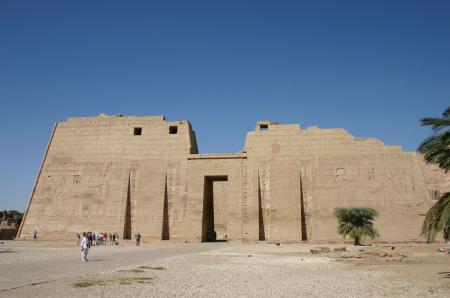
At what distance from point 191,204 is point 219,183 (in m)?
9.87

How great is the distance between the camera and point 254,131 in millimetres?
30906

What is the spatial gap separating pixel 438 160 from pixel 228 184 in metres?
21.3

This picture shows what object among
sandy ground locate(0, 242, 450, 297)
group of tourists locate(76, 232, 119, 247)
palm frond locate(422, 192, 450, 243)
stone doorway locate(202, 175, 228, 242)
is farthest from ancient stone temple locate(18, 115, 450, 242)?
palm frond locate(422, 192, 450, 243)

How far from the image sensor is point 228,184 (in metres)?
30.5

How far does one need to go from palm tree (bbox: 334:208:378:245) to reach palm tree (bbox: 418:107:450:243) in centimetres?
1439

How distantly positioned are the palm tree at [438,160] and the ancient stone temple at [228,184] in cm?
1840

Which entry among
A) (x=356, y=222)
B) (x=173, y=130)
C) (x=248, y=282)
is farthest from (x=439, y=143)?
(x=173, y=130)

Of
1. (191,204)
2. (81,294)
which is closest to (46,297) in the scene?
(81,294)

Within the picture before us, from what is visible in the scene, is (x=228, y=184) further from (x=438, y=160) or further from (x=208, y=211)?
(x=438, y=160)

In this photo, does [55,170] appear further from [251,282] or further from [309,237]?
[251,282]

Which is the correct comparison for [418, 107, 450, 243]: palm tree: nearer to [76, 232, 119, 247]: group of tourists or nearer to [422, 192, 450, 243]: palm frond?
[422, 192, 450, 243]: palm frond

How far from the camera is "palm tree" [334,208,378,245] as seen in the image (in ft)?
77.4

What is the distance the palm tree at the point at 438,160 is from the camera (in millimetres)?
8979

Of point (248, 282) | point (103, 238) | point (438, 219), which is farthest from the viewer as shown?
point (103, 238)
